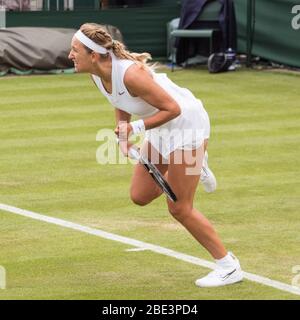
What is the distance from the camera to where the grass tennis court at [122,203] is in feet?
29.6

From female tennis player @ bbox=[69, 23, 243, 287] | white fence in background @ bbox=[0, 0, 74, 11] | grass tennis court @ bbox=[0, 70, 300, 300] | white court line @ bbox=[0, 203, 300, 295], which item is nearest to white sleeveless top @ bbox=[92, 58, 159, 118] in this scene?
female tennis player @ bbox=[69, 23, 243, 287]

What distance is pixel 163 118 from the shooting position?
27.9 ft

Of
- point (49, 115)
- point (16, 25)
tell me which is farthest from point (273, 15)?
point (49, 115)

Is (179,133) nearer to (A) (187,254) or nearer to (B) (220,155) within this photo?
(A) (187,254)

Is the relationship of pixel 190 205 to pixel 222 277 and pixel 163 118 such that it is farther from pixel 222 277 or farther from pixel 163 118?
pixel 163 118

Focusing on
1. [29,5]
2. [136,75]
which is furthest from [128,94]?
[29,5]

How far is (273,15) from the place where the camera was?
23109 mm

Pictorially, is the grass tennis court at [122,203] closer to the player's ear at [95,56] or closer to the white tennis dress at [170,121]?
the white tennis dress at [170,121]

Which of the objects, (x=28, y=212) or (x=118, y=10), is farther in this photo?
(x=118, y=10)

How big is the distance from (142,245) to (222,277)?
4.99 ft

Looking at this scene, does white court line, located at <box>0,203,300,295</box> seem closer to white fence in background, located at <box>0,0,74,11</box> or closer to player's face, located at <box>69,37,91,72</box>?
player's face, located at <box>69,37,91,72</box>

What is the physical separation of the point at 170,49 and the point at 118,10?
151 cm
